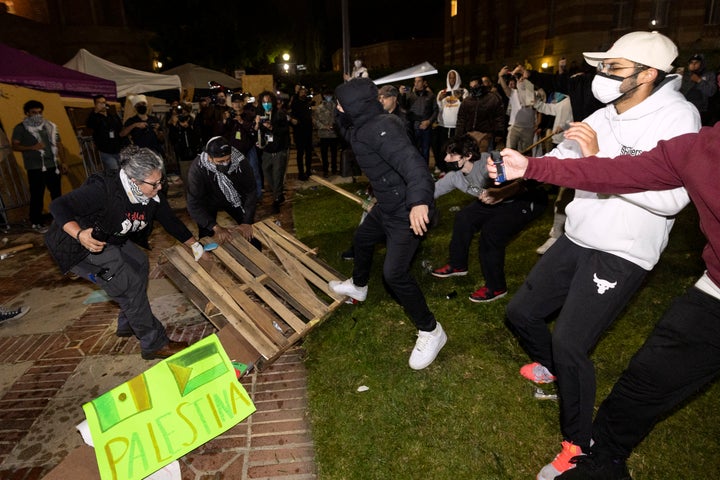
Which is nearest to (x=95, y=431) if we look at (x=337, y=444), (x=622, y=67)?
(x=337, y=444)

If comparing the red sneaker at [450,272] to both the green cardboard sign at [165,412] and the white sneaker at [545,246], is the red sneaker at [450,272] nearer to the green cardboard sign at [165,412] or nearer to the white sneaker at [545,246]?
the white sneaker at [545,246]

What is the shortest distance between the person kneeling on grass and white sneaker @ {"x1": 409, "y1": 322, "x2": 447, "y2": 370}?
3.65ft

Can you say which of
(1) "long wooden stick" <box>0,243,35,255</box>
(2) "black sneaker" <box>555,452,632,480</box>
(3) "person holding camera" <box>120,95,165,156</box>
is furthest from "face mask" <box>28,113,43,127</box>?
(2) "black sneaker" <box>555,452,632,480</box>

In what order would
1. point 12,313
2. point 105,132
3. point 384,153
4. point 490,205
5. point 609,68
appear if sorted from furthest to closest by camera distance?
point 105,132 < point 12,313 < point 490,205 < point 384,153 < point 609,68

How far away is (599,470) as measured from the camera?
A: 235cm

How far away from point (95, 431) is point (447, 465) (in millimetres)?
2352

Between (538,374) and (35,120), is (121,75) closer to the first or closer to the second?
(35,120)

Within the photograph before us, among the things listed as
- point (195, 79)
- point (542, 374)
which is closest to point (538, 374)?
point (542, 374)

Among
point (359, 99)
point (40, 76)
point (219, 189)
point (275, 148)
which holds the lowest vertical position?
point (219, 189)

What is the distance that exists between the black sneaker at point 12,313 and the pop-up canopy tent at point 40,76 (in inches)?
215

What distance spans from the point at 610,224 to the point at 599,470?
1.40m

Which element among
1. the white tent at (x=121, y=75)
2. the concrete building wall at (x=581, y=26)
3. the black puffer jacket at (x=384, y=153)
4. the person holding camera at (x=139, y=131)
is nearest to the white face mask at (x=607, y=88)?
the black puffer jacket at (x=384, y=153)

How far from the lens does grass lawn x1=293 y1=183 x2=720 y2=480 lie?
272 cm

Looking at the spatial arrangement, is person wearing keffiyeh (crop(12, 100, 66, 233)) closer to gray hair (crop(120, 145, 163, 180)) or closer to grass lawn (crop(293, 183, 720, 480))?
gray hair (crop(120, 145, 163, 180))
